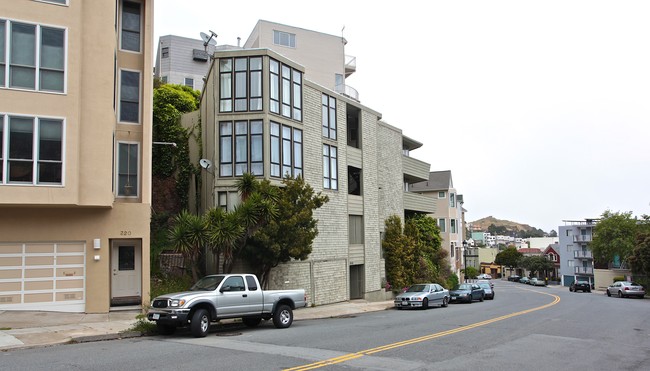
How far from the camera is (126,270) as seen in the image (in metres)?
20.5

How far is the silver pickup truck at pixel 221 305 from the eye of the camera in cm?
1401

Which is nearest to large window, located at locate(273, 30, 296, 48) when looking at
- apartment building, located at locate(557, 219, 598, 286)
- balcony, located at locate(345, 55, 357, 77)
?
balcony, located at locate(345, 55, 357, 77)

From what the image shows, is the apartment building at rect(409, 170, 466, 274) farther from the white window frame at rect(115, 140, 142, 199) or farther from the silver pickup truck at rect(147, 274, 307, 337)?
the silver pickup truck at rect(147, 274, 307, 337)

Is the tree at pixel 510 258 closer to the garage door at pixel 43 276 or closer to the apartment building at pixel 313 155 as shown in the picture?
the apartment building at pixel 313 155

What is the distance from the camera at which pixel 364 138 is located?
32.2 metres

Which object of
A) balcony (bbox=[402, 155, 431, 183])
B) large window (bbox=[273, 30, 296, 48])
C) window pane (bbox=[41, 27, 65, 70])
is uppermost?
large window (bbox=[273, 30, 296, 48])

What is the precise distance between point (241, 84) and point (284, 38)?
20.6 meters

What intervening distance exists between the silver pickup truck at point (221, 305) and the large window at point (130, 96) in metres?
8.77

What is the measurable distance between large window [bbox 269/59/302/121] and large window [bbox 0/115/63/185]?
9.95 metres

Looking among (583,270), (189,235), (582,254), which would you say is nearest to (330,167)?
(189,235)

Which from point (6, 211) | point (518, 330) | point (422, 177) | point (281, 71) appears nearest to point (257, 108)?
point (281, 71)

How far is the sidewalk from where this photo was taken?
1322cm

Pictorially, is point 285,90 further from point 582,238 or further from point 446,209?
point 582,238

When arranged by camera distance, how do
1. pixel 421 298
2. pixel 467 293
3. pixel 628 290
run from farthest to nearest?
1. pixel 628 290
2. pixel 467 293
3. pixel 421 298
